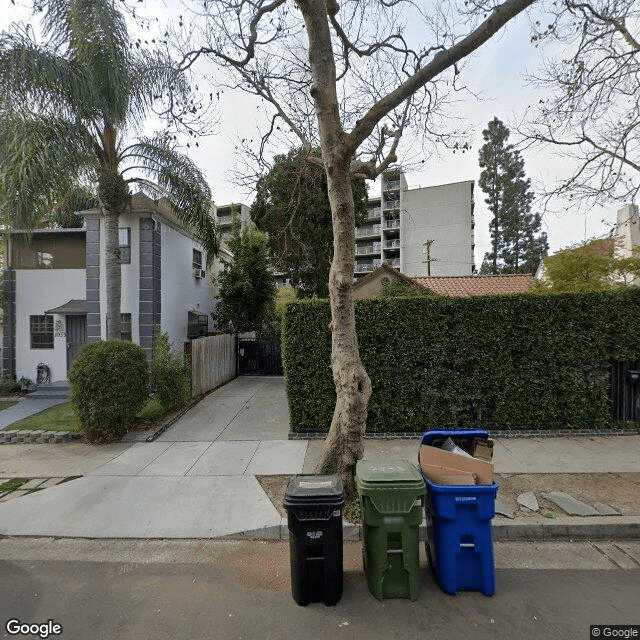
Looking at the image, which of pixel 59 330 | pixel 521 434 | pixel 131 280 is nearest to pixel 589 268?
pixel 521 434

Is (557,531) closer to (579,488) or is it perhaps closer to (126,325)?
(579,488)

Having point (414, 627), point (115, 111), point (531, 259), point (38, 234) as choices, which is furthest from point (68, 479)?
point (531, 259)

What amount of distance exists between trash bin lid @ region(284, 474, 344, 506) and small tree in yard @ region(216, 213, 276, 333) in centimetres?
1205

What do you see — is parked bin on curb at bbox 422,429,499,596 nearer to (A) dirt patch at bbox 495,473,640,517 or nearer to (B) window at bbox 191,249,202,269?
(A) dirt patch at bbox 495,473,640,517

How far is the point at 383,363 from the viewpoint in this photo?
7242 mm

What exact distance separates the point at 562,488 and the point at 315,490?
380 centimetres

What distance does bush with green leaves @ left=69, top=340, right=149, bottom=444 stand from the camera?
685cm

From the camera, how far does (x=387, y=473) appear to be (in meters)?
3.24

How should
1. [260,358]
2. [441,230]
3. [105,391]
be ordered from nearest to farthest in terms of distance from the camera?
[105,391] < [260,358] < [441,230]

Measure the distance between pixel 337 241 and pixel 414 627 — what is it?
391 cm

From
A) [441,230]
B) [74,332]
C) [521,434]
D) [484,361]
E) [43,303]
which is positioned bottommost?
[521,434]

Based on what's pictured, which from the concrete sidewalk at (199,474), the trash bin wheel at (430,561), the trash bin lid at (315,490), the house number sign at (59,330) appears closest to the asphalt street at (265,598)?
the trash bin wheel at (430,561)

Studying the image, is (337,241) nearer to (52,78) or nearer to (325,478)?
(325,478)

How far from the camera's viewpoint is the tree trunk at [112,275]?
357 inches
